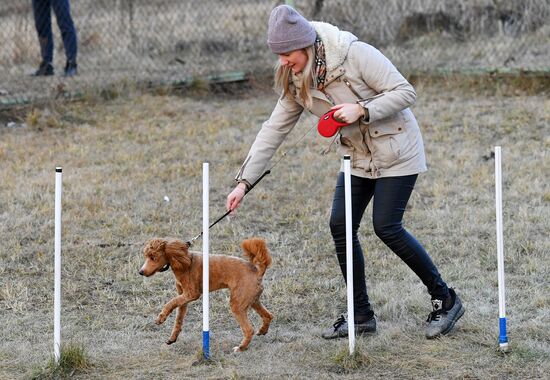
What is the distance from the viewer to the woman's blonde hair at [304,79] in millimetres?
4570

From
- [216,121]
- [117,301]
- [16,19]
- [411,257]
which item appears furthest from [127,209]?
[16,19]

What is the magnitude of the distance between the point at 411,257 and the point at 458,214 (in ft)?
8.23

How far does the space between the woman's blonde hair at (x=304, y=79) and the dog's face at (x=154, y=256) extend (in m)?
0.98

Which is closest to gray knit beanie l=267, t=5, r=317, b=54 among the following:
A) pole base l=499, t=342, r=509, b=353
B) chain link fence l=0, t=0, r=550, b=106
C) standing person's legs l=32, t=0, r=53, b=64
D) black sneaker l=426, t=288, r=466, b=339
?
black sneaker l=426, t=288, r=466, b=339

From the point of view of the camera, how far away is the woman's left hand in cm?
447

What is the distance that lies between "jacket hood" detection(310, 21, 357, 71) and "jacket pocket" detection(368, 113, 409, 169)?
1.18 ft

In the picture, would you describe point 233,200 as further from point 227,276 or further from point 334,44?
point 334,44

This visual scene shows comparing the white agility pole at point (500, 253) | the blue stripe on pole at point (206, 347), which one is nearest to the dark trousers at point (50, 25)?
the blue stripe on pole at point (206, 347)

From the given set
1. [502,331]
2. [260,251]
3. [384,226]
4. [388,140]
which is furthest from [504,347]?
[260,251]

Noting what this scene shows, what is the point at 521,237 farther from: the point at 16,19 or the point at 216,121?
the point at 16,19

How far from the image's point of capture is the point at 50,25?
34.1 ft

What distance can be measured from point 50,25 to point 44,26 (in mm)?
72

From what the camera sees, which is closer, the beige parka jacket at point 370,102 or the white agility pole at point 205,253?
the white agility pole at point 205,253

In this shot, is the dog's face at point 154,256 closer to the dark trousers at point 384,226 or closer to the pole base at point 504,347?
the dark trousers at point 384,226
